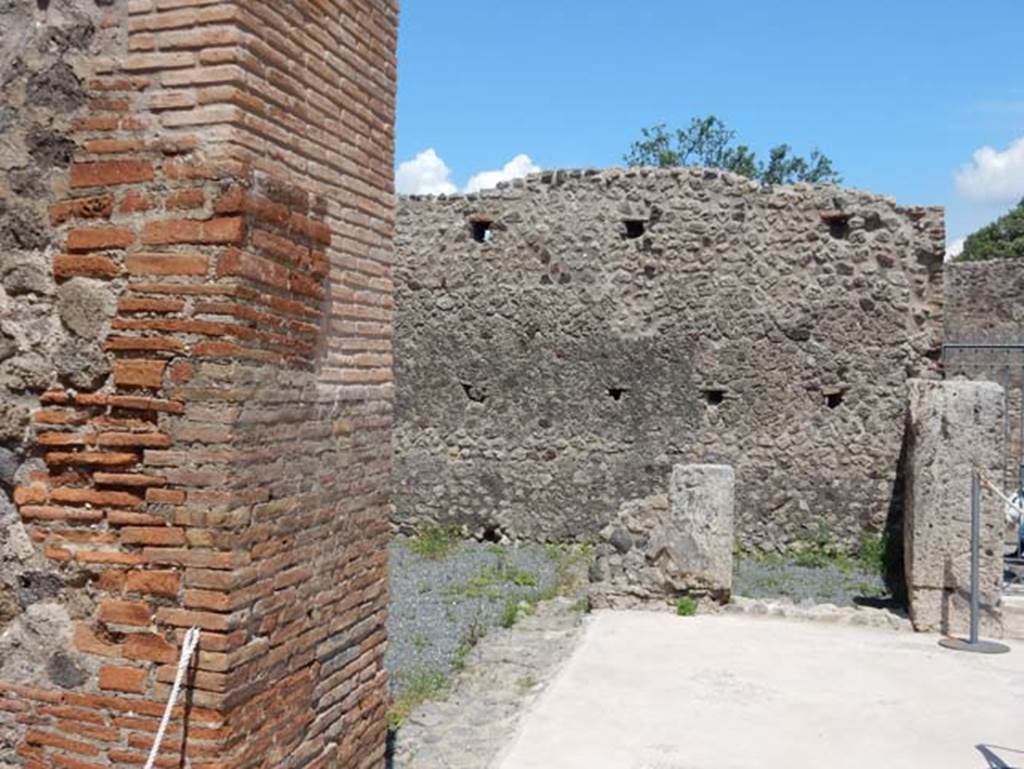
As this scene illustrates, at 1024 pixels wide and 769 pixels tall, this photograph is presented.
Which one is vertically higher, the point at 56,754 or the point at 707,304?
the point at 707,304

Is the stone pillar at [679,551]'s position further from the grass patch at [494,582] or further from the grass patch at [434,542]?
the grass patch at [434,542]

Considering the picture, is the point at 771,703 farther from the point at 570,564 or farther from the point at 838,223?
the point at 838,223

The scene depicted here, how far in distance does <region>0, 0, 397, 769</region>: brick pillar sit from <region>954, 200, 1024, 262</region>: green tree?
3648cm

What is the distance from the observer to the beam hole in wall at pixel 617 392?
1042 cm

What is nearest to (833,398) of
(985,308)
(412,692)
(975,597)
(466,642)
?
(975,597)

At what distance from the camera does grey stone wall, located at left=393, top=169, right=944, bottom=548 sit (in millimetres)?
9773

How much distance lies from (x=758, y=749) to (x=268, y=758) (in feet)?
8.82

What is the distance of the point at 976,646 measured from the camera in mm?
6719

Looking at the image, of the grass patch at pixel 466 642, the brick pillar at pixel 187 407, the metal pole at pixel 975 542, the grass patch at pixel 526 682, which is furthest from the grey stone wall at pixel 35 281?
the metal pole at pixel 975 542

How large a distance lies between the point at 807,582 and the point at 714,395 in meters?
2.15

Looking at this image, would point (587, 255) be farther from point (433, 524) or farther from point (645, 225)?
point (433, 524)

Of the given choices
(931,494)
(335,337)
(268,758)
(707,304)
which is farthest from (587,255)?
(268,758)

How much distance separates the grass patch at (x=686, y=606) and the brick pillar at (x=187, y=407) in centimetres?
474

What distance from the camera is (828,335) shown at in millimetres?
9875
